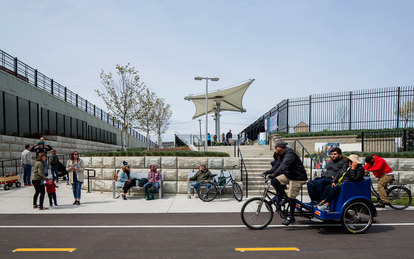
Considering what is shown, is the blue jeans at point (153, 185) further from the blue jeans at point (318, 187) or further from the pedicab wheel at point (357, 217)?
the pedicab wheel at point (357, 217)

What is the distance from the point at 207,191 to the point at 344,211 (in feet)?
16.4

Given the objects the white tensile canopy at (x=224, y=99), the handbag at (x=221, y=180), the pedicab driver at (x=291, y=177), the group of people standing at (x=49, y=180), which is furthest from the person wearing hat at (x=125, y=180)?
the white tensile canopy at (x=224, y=99)

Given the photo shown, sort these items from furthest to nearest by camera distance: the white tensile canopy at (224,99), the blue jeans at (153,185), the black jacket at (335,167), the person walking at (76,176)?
the white tensile canopy at (224,99)
the blue jeans at (153,185)
the person walking at (76,176)
the black jacket at (335,167)

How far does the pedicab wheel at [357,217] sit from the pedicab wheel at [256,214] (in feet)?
5.13

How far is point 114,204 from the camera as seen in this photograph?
372 inches

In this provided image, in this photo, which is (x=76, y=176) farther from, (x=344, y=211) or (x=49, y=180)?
(x=344, y=211)

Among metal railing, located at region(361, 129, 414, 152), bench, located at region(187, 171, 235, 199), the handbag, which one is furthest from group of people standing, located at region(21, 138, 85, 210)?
metal railing, located at region(361, 129, 414, 152)

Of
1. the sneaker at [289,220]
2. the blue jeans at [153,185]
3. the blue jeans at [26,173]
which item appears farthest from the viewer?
the blue jeans at [26,173]

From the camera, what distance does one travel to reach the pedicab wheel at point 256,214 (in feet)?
20.2

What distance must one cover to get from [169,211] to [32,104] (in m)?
17.0

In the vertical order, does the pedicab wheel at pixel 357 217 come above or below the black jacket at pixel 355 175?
below

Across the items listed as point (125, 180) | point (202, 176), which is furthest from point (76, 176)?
point (202, 176)

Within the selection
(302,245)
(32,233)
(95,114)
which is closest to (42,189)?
(32,233)

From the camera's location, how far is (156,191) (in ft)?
34.3
